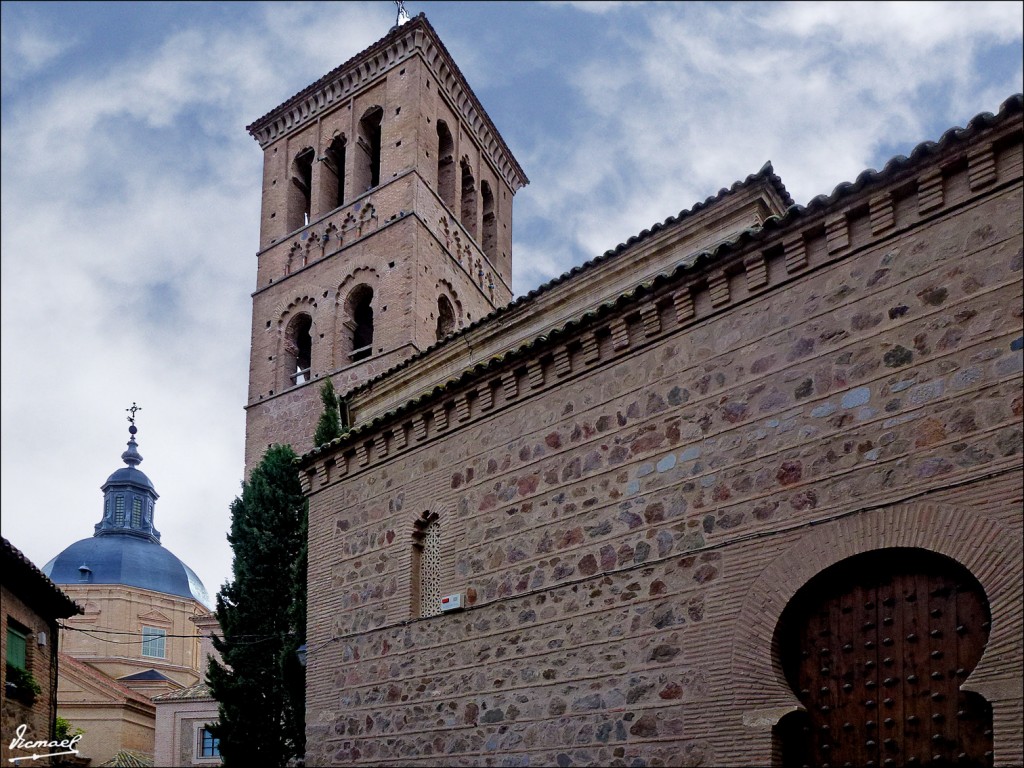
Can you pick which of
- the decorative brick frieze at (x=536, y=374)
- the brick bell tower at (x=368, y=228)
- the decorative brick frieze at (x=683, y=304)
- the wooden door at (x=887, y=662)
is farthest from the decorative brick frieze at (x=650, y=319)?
the brick bell tower at (x=368, y=228)

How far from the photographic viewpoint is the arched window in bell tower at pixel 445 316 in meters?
25.1

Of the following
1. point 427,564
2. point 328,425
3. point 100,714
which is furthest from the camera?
point 100,714

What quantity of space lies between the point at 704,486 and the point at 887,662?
1.96 meters

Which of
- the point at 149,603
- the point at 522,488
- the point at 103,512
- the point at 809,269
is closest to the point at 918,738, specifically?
the point at 809,269

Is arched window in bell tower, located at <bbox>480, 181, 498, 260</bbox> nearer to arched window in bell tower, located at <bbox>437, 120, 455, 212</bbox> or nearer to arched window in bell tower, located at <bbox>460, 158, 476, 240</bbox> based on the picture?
arched window in bell tower, located at <bbox>460, 158, 476, 240</bbox>

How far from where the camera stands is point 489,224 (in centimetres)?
2936

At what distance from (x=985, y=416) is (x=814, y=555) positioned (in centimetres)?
153

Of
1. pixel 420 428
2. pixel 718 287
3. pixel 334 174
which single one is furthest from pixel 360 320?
pixel 718 287

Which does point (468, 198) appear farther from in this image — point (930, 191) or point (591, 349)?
point (930, 191)

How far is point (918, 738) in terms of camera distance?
729 centimetres

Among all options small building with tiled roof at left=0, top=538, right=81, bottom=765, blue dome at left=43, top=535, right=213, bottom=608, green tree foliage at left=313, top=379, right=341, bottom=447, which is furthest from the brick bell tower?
blue dome at left=43, top=535, right=213, bottom=608

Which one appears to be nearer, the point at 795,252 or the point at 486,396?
the point at 795,252

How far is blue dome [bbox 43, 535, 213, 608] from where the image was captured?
45.9 m

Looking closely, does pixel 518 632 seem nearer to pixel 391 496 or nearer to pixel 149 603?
pixel 391 496
